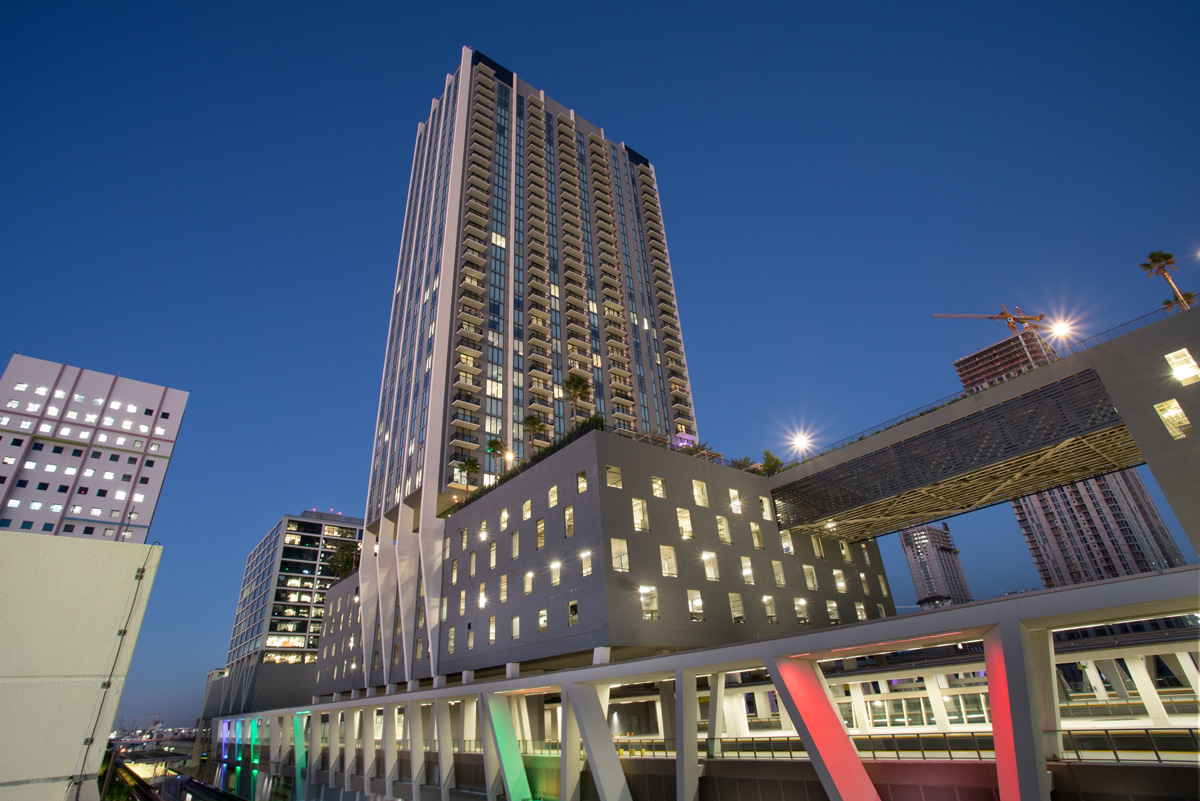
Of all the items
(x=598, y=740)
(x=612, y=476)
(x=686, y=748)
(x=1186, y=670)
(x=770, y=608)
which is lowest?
(x=686, y=748)

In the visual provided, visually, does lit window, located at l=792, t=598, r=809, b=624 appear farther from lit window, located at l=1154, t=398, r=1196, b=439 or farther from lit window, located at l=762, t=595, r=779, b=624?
lit window, located at l=1154, t=398, r=1196, b=439

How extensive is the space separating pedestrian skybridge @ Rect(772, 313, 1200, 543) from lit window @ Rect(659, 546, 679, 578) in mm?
12960

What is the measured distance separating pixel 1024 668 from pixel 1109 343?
79.0ft

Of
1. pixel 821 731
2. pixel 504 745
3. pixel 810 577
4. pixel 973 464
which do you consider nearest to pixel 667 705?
pixel 504 745

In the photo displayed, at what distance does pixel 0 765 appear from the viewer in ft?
18.2

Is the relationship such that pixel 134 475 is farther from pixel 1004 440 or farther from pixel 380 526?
pixel 1004 440

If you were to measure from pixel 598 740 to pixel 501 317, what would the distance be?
169ft

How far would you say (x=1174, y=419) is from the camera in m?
28.4

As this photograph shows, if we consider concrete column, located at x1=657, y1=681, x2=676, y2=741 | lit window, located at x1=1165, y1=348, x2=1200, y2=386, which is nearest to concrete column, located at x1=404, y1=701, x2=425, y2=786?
concrete column, located at x1=657, y1=681, x2=676, y2=741

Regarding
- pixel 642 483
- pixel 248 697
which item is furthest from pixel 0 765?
pixel 248 697

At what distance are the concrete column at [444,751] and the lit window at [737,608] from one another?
60.8 feet

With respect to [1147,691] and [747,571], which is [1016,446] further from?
[747,571]

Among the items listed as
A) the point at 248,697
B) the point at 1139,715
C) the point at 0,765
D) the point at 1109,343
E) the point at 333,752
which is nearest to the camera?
the point at 0,765

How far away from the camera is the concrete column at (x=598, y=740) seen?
78.0 ft
